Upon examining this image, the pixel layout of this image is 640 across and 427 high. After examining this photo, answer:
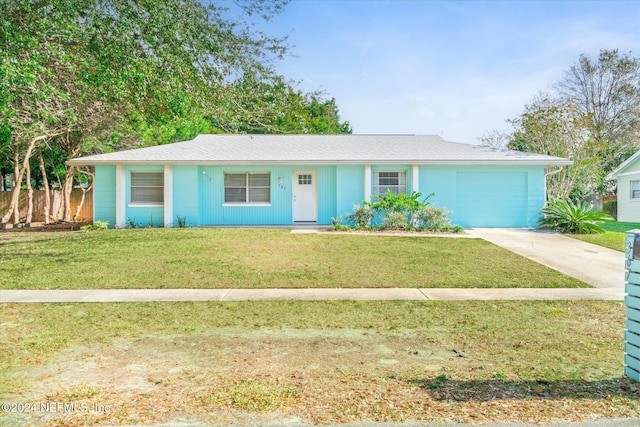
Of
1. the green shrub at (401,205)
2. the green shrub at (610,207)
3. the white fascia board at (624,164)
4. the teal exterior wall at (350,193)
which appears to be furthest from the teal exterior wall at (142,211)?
the green shrub at (610,207)

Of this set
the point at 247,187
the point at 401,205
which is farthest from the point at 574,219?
the point at 247,187

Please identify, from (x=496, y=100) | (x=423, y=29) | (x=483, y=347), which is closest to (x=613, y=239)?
(x=423, y=29)

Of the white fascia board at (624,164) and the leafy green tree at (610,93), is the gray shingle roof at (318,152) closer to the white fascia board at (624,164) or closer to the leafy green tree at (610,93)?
the white fascia board at (624,164)

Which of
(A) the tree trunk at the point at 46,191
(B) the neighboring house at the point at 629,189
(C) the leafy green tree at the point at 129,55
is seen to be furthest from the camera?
(B) the neighboring house at the point at 629,189

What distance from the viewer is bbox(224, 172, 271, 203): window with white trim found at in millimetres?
18344

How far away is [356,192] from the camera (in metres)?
18.0

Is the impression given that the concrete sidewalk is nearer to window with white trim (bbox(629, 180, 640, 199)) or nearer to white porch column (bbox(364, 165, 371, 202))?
white porch column (bbox(364, 165, 371, 202))

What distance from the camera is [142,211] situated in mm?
18047

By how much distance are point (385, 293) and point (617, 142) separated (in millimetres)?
38014

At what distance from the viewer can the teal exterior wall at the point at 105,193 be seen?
1808 cm

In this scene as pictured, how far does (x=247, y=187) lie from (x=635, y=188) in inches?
800

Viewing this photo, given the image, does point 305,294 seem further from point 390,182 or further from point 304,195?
point 390,182

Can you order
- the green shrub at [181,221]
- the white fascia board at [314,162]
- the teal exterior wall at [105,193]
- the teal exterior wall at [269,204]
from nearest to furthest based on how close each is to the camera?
the white fascia board at [314,162] → the green shrub at [181,221] → the teal exterior wall at [105,193] → the teal exterior wall at [269,204]

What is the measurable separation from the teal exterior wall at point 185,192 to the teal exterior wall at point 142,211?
26.8 inches
